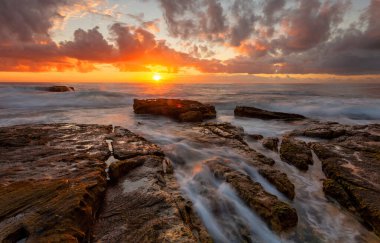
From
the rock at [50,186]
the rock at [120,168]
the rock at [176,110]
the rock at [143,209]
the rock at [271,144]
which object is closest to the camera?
the rock at [50,186]

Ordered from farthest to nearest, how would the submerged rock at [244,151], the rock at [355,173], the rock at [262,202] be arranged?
the submerged rock at [244,151] → the rock at [355,173] → the rock at [262,202]

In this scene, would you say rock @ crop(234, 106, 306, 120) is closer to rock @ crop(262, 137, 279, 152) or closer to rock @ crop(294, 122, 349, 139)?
rock @ crop(294, 122, 349, 139)

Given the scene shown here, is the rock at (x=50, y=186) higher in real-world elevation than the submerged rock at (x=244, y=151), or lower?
higher

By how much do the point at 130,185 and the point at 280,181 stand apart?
3.43m

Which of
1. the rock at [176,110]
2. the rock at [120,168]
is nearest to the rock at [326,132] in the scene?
the rock at [176,110]

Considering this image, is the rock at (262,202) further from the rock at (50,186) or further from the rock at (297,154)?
the rock at (50,186)

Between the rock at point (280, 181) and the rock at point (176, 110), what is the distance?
7573 mm

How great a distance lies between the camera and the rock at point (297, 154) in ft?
22.6

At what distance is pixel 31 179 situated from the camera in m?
4.62

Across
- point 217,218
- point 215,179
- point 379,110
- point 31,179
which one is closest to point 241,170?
point 215,179

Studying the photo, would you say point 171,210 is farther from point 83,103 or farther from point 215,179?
point 83,103

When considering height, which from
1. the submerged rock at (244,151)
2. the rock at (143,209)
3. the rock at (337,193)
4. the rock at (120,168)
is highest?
the rock at (120,168)

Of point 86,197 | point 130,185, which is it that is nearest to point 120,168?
point 130,185

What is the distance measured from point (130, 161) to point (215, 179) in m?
2.14
